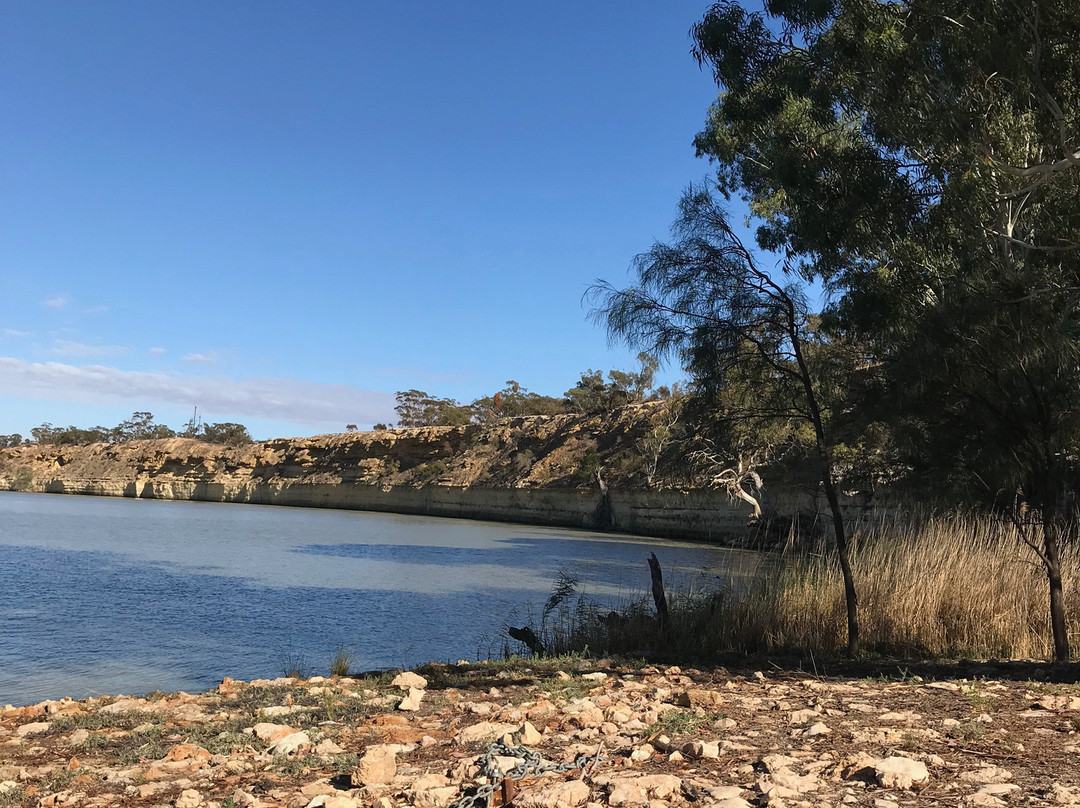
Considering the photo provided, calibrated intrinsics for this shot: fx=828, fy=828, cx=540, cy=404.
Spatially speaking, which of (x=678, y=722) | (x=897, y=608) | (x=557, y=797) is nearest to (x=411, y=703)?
(x=678, y=722)

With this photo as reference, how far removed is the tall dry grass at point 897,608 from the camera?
7.86m

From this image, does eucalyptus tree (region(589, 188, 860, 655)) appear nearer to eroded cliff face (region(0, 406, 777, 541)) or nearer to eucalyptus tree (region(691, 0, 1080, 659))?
eucalyptus tree (region(691, 0, 1080, 659))

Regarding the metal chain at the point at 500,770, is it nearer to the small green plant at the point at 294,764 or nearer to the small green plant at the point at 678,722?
the small green plant at the point at 678,722

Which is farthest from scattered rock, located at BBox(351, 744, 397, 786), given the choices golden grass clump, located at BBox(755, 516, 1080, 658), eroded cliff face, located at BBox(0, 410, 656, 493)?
eroded cliff face, located at BBox(0, 410, 656, 493)

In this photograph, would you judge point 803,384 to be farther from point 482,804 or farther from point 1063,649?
point 482,804

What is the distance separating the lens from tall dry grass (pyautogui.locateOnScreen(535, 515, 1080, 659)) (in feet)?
25.8

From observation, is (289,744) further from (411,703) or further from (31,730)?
(31,730)

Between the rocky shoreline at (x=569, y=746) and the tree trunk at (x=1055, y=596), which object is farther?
the tree trunk at (x=1055, y=596)

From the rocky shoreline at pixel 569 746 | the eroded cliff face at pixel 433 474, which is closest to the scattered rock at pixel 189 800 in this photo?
the rocky shoreline at pixel 569 746

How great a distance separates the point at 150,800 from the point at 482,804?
1.59m

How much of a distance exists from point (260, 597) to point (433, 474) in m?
45.0

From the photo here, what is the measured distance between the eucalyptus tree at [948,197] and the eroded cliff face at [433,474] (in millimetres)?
23050

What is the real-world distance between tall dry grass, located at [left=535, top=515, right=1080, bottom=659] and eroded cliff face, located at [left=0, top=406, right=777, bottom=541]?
21473mm

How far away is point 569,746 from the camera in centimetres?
416
